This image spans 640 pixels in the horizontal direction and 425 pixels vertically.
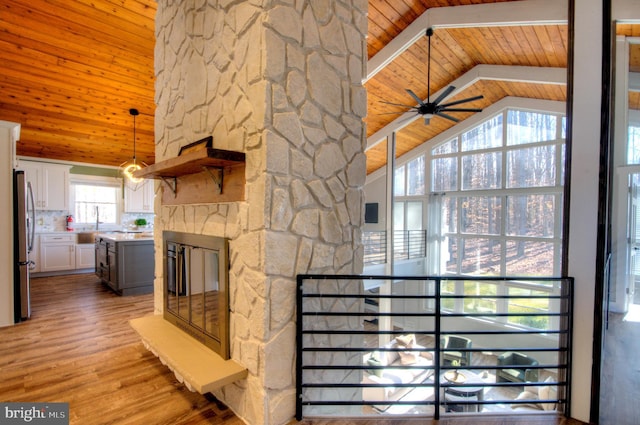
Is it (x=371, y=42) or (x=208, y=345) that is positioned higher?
(x=371, y=42)

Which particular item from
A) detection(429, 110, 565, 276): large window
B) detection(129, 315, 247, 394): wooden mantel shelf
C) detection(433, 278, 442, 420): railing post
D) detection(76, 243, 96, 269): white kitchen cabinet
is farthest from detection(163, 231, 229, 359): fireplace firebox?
detection(429, 110, 565, 276): large window

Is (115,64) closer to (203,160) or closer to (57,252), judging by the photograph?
(203,160)

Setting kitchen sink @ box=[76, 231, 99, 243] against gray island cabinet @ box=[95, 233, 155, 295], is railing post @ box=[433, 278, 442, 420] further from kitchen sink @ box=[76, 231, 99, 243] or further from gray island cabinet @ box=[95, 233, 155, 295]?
kitchen sink @ box=[76, 231, 99, 243]

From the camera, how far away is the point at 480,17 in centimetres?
429

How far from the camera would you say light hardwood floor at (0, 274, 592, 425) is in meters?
1.95

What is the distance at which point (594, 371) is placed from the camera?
72.9 inches

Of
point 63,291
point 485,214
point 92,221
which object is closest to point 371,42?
point 485,214

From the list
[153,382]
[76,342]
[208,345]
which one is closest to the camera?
[208,345]

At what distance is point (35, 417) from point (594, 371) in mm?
3376

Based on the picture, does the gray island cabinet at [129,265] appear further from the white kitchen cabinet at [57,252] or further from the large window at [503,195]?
the large window at [503,195]

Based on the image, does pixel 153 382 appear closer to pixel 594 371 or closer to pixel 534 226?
pixel 594 371

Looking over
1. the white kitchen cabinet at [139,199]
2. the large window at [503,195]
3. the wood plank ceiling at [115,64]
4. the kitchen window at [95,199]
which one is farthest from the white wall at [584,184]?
the kitchen window at [95,199]

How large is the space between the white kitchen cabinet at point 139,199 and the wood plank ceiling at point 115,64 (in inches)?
31.1

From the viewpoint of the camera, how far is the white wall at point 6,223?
348 cm
